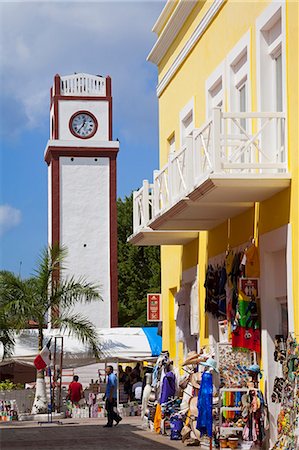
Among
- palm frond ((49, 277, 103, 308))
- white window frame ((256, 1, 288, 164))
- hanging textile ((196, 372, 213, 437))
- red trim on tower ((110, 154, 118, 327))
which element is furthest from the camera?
red trim on tower ((110, 154, 118, 327))

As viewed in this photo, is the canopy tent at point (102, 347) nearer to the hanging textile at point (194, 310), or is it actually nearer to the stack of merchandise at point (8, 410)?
the stack of merchandise at point (8, 410)

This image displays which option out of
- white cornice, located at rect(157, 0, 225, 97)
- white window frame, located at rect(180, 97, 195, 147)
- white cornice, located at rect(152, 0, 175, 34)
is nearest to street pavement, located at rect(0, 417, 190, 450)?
white window frame, located at rect(180, 97, 195, 147)

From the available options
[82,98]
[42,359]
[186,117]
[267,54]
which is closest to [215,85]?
[186,117]

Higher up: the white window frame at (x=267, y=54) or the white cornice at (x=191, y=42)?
the white cornice at (x=191, y=42)

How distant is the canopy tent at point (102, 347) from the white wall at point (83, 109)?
21.9 m

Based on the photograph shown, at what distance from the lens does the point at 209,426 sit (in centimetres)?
1548

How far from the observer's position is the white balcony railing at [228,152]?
13.9 metres

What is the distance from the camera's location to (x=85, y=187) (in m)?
54.1

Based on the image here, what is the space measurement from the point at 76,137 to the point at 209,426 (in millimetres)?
39663

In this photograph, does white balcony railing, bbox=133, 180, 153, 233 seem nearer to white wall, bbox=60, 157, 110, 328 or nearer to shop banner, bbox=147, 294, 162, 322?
shop banner, bbox=147, 294, 162, 322

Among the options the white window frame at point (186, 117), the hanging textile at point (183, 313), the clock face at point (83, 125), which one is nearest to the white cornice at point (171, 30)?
the white window frame at point (186, 117)

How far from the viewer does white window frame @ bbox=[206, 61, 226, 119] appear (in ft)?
58.3

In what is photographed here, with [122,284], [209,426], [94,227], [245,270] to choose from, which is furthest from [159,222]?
[122,284]

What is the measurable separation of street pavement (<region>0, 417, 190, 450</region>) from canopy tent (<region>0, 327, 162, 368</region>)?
4502 millimetres
